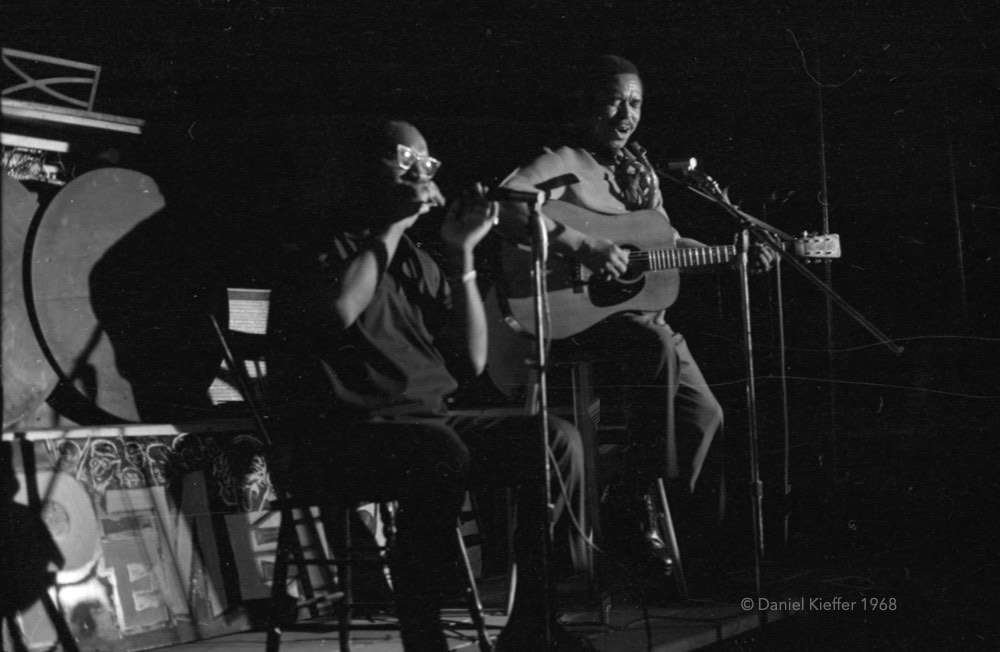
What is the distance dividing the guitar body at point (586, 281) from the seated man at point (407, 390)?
2.01ft

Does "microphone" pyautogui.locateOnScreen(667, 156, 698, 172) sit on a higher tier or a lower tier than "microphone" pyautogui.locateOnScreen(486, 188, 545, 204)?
higher

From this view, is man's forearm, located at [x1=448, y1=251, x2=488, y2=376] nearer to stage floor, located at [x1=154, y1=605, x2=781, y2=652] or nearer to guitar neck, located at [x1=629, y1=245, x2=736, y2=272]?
stage floor, located at [x1=154, y1=605, x2=781, y2=652]

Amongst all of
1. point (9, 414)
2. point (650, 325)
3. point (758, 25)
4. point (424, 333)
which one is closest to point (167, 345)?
point (9, 414)

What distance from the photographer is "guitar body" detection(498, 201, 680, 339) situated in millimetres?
3342

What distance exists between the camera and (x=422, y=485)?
2.32 meters

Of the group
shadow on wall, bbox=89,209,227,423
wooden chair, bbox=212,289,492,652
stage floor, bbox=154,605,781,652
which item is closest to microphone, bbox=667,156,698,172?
wooden chair, bbox=212,289,492,652

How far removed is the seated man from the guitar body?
61 cm

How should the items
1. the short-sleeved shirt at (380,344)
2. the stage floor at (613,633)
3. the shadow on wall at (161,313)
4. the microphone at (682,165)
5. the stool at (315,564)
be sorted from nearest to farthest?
the stool at (315,564) < the short-sleeved shirt at (380,344) < the stage floor at (613,633) < the microphone at (682,165) < the shadow on wall at (161,313)

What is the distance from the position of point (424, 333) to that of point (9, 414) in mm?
1205

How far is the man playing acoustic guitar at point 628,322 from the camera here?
3229mm

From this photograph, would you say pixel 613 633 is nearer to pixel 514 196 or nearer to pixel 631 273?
pixel 631 273

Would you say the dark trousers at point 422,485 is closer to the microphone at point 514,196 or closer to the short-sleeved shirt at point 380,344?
the short-sleeved shirt at point 380,344

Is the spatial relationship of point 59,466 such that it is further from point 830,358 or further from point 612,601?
point 830,358

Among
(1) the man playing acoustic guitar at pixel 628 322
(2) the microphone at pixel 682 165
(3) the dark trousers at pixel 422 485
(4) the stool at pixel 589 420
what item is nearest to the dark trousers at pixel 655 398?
(1) the man playing acoustic guitar at pixel 628 322
